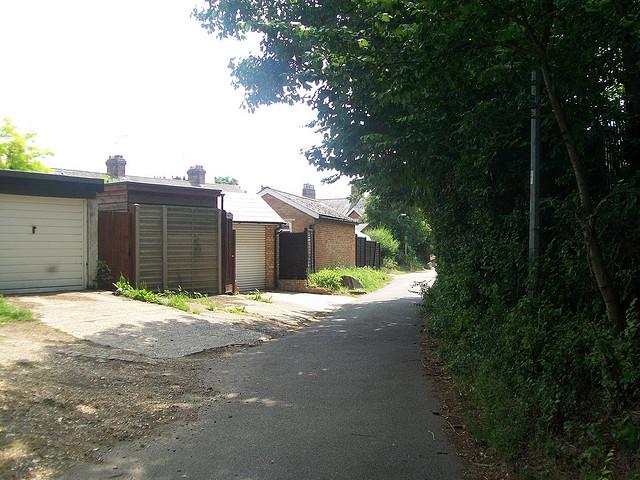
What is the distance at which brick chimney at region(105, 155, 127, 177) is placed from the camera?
33.2m

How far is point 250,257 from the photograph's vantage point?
20.2 metres

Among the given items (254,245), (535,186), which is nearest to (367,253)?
(254,245)

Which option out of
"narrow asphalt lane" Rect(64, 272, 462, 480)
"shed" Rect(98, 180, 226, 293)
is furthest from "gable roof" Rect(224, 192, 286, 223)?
"narrow asphalt lane" Rect(64, 272, 462, 480)

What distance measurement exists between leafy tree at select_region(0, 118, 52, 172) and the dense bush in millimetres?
25250

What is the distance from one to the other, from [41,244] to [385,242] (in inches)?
1240

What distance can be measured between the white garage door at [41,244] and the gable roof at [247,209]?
6.71 m

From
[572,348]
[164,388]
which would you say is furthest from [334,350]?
[572,348]

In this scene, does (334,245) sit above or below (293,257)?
above

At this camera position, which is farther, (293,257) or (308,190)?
(308,190)

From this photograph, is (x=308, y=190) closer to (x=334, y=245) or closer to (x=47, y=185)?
(x=334, y=245)

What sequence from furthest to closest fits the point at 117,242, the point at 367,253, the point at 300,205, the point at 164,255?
the point at 367,253 < the point at 300,205 < the point at 164,255 < the point at 117,242

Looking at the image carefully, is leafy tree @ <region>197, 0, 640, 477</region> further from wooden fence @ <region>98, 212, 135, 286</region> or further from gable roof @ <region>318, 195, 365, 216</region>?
gable roof @ <region>318, 195, 365, 216</region>

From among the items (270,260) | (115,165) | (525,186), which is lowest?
(270,260)

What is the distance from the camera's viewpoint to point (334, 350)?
9102 mm
